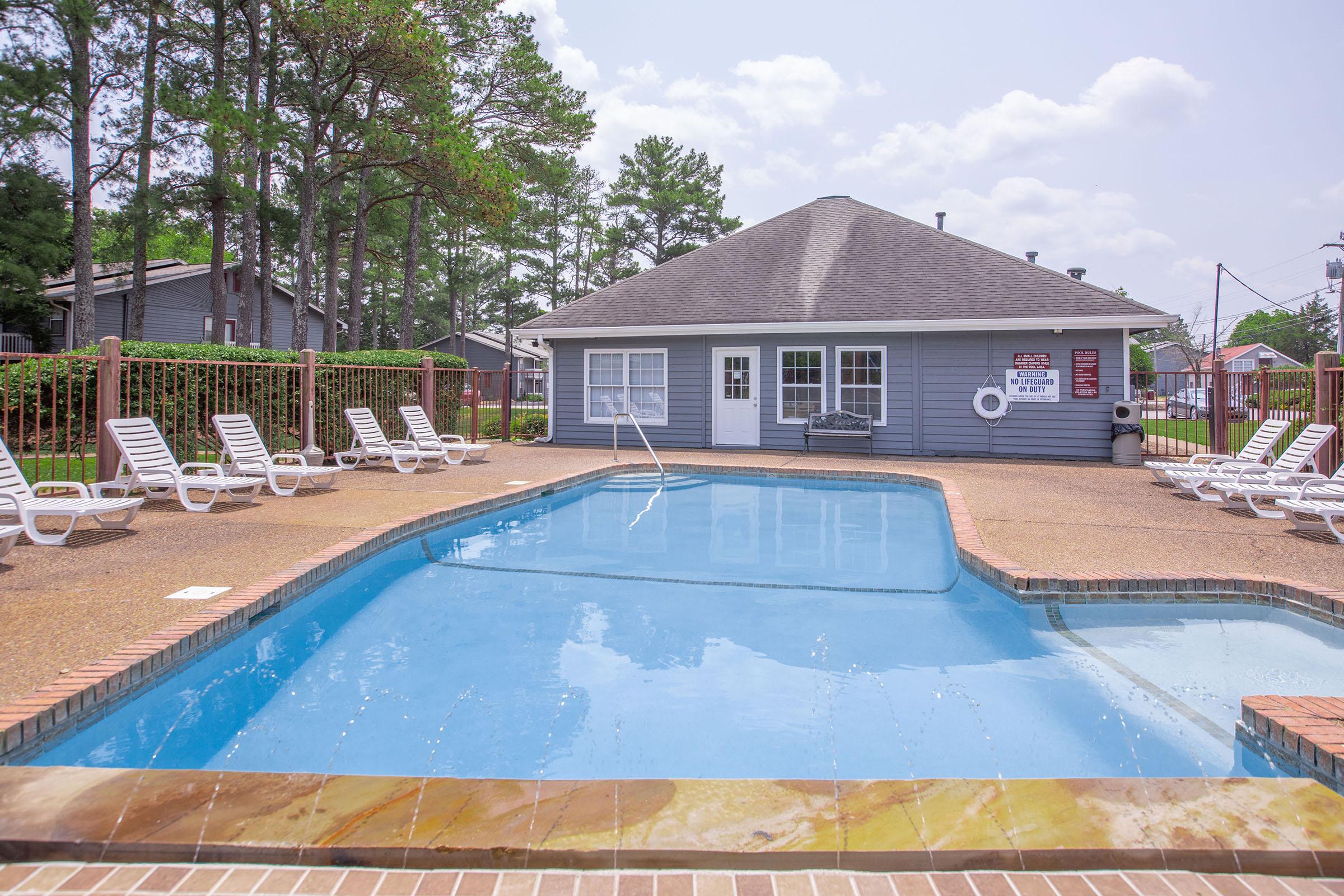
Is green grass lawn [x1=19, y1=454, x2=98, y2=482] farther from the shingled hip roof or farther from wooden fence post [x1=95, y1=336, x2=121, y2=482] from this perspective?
the shingled hip roof

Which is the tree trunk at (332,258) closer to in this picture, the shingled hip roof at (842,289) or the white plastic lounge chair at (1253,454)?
the shingled hip roof at (842,289)

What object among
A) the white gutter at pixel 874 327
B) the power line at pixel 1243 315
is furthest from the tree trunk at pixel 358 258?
the power line at pixel 1243 315

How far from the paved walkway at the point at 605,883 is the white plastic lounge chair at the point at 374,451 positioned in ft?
30.5

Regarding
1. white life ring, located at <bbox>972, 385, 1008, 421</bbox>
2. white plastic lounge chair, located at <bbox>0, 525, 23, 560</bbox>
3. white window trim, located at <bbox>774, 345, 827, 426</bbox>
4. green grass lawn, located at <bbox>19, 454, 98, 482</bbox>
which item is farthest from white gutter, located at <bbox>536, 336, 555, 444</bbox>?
white plastic lounge chair, located at <bbox>0, 525, 23, 560</bbox>

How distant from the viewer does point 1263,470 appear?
29.6 feet

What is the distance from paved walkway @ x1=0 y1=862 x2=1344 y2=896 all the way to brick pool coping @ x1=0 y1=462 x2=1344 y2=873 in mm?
219

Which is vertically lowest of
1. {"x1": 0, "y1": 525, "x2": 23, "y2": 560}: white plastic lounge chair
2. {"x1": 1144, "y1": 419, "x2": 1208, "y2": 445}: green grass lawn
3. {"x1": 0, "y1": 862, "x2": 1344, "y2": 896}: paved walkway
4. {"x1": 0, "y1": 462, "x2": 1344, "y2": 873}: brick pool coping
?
{"x1": 0, "y1": 862, "x2": 1344, "y2": 896}: paved walkway

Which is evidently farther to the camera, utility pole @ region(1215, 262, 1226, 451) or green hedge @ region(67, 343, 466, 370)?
utility pole @ region(1215, 262, 1226, 451)

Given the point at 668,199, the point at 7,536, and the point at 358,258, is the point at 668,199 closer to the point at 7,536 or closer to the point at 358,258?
the point at 358,258

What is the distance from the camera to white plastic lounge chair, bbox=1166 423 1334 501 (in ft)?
27.0

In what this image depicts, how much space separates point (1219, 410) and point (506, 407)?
44.0 feet

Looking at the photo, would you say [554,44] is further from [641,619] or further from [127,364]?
[641,619]

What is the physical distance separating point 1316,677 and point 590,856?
383cm

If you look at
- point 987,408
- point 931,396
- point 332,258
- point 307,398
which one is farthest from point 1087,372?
point 332,258
